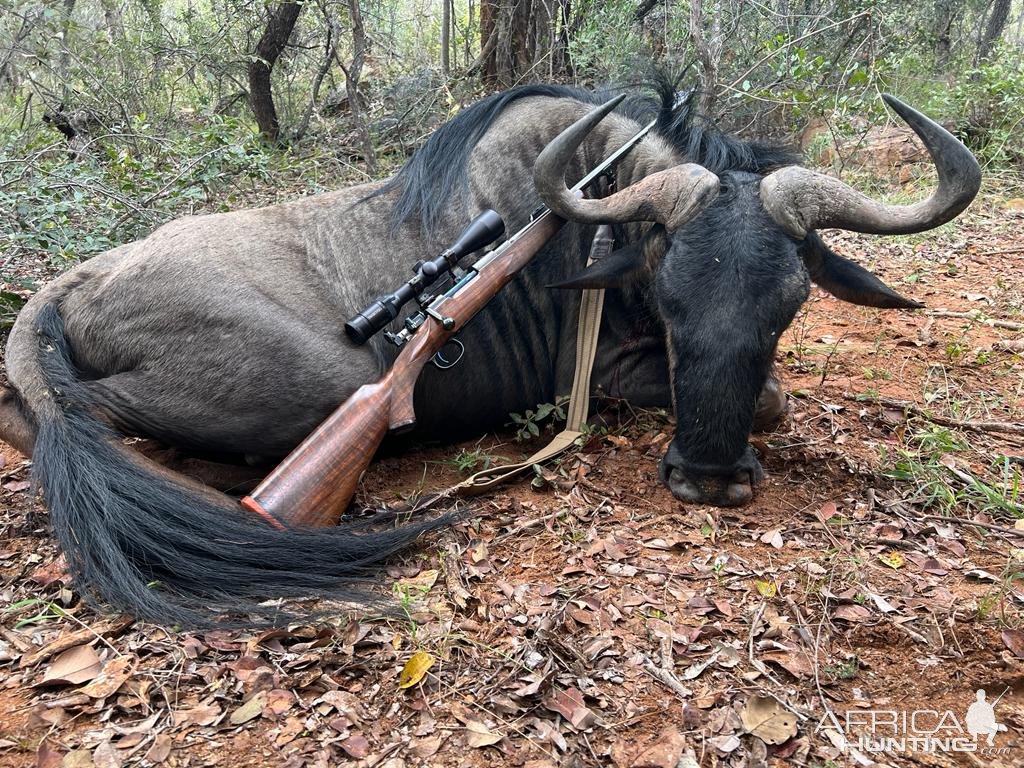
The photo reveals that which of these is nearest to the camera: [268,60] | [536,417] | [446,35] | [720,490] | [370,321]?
[720,490]

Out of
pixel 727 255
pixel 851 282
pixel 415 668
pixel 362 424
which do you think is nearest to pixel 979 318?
pixel 851 282

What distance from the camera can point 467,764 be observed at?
7.68 ft

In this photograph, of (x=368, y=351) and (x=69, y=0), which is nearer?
(x=368, y=351)

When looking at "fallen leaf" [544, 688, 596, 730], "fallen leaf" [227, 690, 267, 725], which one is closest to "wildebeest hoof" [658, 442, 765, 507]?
"fallen leaf" [544, 688, 596, 730]

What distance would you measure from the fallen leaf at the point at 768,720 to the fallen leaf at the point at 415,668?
1026 mm

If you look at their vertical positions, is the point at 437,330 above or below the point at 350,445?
above

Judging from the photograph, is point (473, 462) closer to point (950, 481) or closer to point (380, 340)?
point (380, 340)

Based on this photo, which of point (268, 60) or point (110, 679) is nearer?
point (110, 679)

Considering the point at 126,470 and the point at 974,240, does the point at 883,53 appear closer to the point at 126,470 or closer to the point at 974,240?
the point at 974,240

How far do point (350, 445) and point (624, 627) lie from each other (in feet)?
4.69

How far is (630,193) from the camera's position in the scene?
3869mm

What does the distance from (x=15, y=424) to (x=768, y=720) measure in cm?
355

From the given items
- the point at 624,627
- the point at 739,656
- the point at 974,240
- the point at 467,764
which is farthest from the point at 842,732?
the point at 974,240

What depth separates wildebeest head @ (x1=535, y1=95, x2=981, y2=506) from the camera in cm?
349
